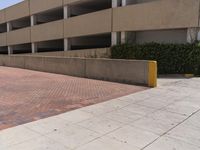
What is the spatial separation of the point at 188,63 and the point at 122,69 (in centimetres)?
523

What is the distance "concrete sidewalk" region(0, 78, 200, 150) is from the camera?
14.5ft

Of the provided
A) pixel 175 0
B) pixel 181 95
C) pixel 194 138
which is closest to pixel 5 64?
pixel 175 0

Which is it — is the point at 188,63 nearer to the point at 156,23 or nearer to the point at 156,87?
the point at 156,23

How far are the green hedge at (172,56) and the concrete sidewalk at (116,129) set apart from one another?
24.3 ft

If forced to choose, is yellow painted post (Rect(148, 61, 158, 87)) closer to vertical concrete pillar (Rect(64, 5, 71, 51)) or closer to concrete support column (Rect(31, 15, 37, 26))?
vertical concrete pillar (Rect(64, 5, 71, 51))

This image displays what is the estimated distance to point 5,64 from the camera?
24.1 meters

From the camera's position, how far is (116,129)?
521cm

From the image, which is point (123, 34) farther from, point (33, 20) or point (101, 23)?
point (33, 20)

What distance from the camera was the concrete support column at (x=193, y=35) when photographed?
48.3ft

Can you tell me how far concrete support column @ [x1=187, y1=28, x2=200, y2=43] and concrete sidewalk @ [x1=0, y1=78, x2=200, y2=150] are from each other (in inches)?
328

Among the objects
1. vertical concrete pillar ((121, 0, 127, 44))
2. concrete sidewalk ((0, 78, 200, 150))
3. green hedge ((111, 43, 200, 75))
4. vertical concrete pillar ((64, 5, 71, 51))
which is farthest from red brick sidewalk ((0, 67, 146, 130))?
vertical concrete pillar ((64, 5, 71, 51))

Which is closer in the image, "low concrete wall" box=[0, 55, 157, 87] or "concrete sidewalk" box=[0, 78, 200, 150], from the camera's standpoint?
"concrete sidewalk" box=[0, 78, 200, 150]

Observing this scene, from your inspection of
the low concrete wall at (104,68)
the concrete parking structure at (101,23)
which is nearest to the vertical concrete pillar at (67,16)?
the concrete parking structure at (101,23)

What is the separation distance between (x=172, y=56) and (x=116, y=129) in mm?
11075
